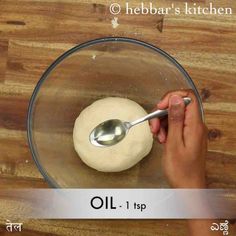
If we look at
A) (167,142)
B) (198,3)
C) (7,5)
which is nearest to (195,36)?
(198,3)

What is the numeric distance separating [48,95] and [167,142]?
169 millimetres

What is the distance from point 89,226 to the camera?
0.60 m

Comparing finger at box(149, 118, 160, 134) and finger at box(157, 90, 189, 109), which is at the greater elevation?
finger at box(157, 90, 189, 109)

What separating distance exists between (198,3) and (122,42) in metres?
0.12

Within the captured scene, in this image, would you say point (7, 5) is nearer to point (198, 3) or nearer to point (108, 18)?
point (108, 18)

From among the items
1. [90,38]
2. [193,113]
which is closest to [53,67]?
[90,38]

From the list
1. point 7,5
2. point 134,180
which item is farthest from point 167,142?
point 7,5

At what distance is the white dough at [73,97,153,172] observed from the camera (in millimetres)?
608

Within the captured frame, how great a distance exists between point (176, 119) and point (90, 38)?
170 mm

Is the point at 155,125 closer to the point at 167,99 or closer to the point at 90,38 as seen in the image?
the point at 167,99

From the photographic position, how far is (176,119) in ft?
1.86

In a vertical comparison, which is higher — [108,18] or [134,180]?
[108,18]

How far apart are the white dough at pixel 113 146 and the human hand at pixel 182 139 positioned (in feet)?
0.10

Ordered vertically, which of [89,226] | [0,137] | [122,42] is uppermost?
[122,42]
